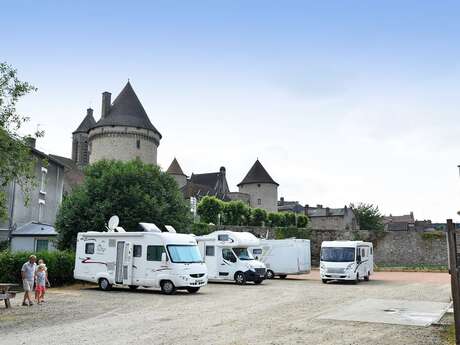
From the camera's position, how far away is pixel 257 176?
8588 centimetres

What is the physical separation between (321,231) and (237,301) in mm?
34492

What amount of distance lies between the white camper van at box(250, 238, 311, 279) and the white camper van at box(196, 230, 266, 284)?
3950mm

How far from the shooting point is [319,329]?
35.8 ft

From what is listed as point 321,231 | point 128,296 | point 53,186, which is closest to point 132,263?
point 128,296

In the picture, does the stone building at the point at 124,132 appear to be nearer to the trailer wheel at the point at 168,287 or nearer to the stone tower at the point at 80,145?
the stone tower at the point at 80,145

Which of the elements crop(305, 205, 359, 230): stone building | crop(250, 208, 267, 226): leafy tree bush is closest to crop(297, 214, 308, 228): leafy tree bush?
crop(250, 208, 267, 226): leafy tree bush

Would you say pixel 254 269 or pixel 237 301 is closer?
pixel 237 301

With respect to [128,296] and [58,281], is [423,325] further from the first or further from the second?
[58,281]

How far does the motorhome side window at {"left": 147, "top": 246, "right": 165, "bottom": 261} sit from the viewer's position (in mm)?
19531

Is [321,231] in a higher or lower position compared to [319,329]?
higher

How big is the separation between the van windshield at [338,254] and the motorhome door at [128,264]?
37.3ft

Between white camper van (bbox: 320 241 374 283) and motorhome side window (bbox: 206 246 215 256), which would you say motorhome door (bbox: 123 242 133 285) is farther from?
white camper van (bbox: 320 241 374 283)

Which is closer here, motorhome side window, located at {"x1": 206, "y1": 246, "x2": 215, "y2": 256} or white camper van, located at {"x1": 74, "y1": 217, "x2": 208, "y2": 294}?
white camper van, located at {"x1": 74, "y1": 217, "x2": 208, "y2": 294}

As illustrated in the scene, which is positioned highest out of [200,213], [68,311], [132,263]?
[200,213]
